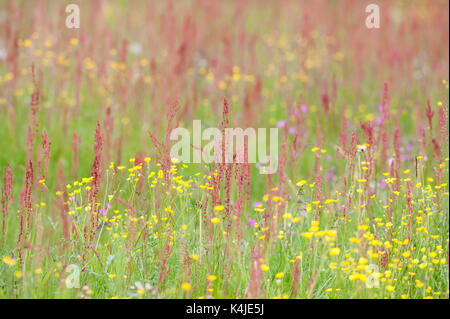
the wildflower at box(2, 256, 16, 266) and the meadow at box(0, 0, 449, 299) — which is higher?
the meadow at box(0, 0, 449, 299)

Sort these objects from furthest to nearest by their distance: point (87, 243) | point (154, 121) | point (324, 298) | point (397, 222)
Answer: point (154, 121) < point (397, 222) < point (87, 243) < point (324, 298)

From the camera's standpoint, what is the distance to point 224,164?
9.32 feet

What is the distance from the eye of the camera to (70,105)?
5.22m

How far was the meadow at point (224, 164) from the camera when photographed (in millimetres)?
2705

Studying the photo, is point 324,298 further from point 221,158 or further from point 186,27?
point 186,27

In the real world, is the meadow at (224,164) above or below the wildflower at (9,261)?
above

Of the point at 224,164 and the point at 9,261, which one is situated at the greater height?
the point at 224,164

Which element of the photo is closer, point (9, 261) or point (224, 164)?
point (9, 261)

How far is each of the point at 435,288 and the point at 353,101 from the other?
3228 mm

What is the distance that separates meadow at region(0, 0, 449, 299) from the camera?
8.87 ft

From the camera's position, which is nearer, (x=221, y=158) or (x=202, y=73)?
(x=221, y=158)

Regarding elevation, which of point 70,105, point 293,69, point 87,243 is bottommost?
point 87,243
